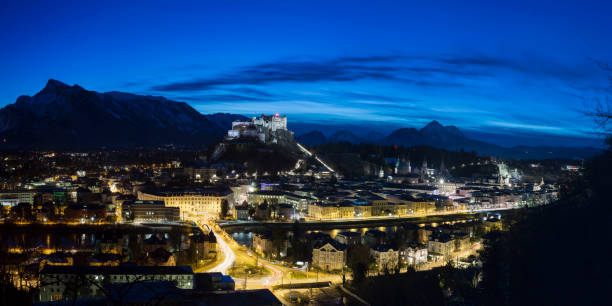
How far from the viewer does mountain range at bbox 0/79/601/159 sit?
270 ft

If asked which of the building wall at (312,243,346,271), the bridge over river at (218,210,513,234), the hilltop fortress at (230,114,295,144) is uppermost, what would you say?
the hilltop fortress at (230,114,295,144)

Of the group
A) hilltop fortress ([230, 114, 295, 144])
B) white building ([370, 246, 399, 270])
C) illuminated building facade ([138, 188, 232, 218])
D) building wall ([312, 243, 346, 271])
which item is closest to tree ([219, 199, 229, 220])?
illuminated building facade ([138, 188, 232, 218])

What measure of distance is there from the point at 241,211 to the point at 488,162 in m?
32.4

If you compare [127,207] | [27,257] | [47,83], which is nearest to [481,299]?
[27,257]

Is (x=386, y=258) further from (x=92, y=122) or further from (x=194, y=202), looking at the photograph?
(x=92, y=122)

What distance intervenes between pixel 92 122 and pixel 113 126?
470 cm

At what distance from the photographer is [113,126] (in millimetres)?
100062

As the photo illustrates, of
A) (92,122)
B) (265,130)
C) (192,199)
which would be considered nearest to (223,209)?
(192,199)

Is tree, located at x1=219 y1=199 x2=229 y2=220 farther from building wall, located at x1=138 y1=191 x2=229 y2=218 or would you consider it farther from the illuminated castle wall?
the illuminated castle wall

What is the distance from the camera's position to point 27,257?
13578 mm

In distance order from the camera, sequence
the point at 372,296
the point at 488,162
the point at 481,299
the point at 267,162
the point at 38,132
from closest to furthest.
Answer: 1. the point at 481,299
2. the point at 372,296
3. the point at 267,162
4. the point at 488,162
5. the point at 38,132

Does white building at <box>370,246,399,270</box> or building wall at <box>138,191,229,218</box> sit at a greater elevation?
building wall at <box>138,191,229,218</box>

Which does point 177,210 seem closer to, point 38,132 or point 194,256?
point 194,256

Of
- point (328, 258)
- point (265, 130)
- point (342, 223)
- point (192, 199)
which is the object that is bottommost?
point (342, 223)
